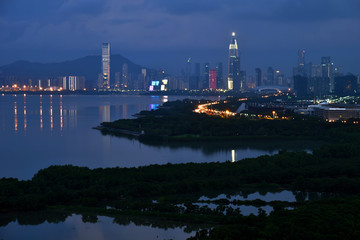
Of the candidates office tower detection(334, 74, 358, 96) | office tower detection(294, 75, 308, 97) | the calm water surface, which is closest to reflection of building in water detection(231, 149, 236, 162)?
the calm water surface

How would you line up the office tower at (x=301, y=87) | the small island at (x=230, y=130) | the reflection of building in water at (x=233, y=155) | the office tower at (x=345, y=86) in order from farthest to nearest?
the office tower at (x=301, y=87) < the office tower at (x=345, y=86) < the small island at (x=230, y=130) < the reflection of building in water at (x=233, y=155)

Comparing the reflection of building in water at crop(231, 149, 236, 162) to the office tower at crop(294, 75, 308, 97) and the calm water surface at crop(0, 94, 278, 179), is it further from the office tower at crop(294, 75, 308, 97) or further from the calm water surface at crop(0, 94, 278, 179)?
the office tower at crop(294, 75, 308, 97)

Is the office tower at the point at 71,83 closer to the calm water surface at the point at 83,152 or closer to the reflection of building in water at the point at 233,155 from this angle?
the calm water surface at the point at 83,152

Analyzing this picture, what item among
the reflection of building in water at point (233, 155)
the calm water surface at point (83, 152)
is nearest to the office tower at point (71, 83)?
the calm water surface at point (83, 152)

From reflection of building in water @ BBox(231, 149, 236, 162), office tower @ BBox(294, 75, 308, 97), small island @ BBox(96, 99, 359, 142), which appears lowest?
reflection of building in water @ BBox(231, 149, 236, 162)

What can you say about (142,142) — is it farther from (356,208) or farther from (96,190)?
(356,208)

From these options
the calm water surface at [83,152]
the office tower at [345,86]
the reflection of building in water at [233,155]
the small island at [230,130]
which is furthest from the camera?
the office tower at [345,86]

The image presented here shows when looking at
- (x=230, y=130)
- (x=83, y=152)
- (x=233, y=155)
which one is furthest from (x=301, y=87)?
(x=83, y=152)

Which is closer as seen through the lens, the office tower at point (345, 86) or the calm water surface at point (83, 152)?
the calm water surface at point (83, 152)

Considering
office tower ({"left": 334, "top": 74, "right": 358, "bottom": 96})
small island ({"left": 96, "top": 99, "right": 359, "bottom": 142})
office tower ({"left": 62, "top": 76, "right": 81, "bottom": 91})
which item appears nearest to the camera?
small island ({"left": 96, "top": 99, "right": 359, "bottom": 142})

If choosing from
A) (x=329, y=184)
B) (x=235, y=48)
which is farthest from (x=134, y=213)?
(x=235, y=48)

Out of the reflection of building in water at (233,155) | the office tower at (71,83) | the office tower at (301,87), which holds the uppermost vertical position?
the office tower at (71,83)

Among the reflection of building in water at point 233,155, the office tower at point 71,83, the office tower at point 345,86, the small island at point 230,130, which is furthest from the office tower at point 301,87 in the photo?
the reflection of building in water at point 233,155

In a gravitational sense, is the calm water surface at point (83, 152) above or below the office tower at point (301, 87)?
below
